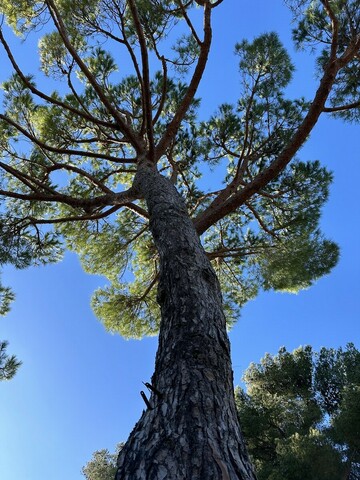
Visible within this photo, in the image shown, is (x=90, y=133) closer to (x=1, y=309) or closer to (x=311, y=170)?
(x=1, y=309)

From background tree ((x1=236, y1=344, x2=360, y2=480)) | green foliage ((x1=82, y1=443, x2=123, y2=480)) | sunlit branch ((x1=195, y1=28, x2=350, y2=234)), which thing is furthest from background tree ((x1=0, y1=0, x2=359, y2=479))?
green foliage ((x1=82, y1=443, x2=123, y2=480))

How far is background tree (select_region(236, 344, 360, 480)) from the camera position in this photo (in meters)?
8.05

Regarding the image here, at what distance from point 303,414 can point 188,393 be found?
1082 cm

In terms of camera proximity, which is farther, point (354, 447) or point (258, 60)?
point (354, 447)

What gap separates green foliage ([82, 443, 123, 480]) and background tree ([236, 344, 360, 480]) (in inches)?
279

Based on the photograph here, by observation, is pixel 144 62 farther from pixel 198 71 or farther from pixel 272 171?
pixel 272 171

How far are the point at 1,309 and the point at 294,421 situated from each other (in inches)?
338

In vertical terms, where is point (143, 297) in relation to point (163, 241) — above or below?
above

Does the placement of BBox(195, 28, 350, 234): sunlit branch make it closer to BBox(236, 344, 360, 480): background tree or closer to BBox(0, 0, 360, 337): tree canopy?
BBox(0, 0, 360, 337): tree canopy

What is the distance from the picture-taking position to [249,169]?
6.43 metres

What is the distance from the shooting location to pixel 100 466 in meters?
17.5

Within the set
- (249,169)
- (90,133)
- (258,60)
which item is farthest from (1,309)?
(258,60)

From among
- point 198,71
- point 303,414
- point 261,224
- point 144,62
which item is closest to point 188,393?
point 144,62

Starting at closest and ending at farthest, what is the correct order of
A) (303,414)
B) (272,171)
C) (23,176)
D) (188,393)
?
1. (188,393)
2. (272,171)
3. (23,176)
4. (303,414)
